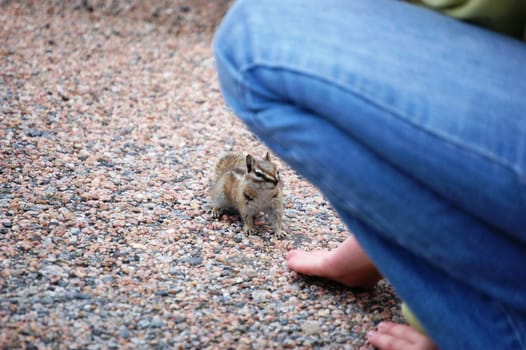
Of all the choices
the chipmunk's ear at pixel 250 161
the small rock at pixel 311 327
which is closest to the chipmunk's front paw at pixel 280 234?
the chipmunk's ear at pixel 250 161

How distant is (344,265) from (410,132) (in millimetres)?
959

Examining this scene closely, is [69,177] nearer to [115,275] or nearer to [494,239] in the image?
[115,275]

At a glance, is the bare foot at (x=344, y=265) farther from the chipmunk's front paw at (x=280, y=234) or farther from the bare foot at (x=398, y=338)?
the chipmunk's front paw at (x=280, y=234)

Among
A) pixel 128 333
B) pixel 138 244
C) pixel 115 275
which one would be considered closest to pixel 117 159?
pixel 138 244

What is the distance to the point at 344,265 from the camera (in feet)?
7.33

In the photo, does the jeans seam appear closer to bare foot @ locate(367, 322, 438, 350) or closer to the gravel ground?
bare foot @ locate(367, 322, 438, 350)

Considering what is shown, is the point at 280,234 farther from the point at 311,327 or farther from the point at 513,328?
the point at 513,328

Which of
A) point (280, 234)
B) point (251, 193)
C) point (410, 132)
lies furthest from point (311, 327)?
point (410, 132)

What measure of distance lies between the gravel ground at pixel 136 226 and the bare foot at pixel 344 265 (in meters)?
0.06

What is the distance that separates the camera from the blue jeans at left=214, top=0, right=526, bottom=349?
1.34 metres

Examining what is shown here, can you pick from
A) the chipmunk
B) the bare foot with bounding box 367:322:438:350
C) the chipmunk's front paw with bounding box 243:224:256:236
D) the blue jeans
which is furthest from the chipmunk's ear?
the blue jeans

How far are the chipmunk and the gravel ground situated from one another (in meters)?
0.07

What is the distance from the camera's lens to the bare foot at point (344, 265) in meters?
2.20

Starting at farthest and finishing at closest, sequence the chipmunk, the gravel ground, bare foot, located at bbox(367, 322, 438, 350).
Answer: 1. the chipmunk
2. the gravel ground
3. bare foot, located at bbox(367, 322, 438, 350)
